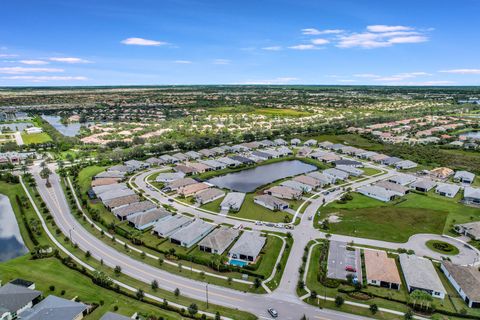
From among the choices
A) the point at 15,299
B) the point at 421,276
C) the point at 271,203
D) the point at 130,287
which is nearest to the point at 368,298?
the point at 421,276

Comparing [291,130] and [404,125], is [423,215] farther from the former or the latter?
[404,125]

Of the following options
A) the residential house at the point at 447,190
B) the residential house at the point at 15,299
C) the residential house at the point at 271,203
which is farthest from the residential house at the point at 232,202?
the residential house at the point at 447,190

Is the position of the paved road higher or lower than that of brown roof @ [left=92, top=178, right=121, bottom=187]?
lower

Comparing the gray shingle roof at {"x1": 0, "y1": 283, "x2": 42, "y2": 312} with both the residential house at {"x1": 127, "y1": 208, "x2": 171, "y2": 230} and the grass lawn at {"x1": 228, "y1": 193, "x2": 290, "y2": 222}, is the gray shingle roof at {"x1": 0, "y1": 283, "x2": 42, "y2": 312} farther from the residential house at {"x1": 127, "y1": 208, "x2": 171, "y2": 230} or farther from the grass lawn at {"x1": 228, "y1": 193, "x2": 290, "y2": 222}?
the grass lawn at {"x1": 228, "y1": 193, "x2": 290, "y2": 222}

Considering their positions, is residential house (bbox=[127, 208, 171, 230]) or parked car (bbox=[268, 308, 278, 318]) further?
residential house (bbox=[127, 208, 171, 230])

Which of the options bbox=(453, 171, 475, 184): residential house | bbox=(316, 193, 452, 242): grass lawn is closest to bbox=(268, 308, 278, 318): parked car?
bbox=(316, 193, 452, 242): grass lawn

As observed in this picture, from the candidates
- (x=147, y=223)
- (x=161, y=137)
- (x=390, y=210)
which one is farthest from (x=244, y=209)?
(x=161, y=137)

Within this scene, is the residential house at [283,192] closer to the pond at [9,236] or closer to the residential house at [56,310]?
the residential house at [56,310]
